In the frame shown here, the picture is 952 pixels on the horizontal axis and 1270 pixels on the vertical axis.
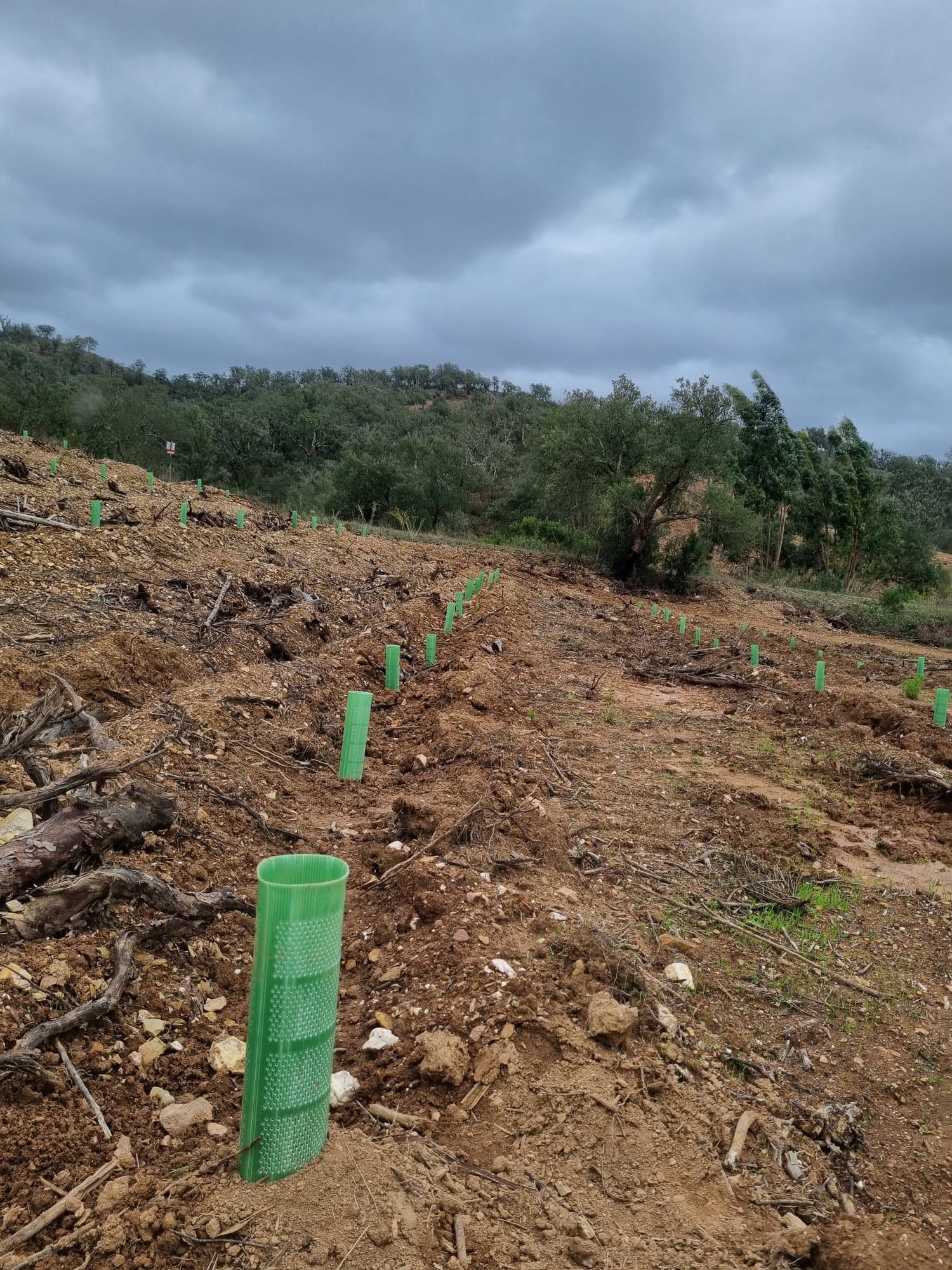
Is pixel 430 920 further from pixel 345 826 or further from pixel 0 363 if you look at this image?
pixel 0 363

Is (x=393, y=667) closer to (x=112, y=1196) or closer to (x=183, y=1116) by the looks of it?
(x=183, y=1116)

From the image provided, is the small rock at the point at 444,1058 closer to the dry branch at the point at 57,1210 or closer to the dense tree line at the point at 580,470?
the dry branch at the point at 57,1210

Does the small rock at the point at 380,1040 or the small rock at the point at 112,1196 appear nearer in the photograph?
the small rock at the point at 112,1196

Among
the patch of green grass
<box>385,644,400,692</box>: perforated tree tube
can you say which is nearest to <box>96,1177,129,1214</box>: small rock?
<box>385,644,400,692</box>: perforated tree tube

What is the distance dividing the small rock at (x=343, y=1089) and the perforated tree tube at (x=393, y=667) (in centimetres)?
542

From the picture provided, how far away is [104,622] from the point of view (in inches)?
290

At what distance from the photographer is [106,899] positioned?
2996mm

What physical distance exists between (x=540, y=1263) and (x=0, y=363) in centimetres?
5555

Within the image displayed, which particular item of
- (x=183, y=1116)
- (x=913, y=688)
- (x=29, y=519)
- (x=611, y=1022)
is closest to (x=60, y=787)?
(x=183, y=1116)

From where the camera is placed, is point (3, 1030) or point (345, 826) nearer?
point (3, 1030)

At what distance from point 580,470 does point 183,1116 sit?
23.9 metres

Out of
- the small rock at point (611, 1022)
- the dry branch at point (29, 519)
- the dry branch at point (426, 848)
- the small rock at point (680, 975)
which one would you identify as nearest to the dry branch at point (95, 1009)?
the dry branch at point (426, 848)

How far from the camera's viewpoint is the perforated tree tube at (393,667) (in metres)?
7.79

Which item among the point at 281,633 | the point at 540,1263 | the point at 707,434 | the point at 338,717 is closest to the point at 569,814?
the point at 338,717
